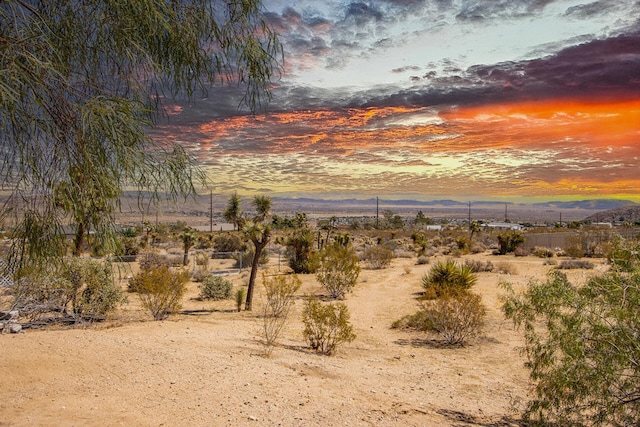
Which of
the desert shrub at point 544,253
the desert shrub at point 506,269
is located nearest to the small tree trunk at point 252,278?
the desert shrub at point 506,269

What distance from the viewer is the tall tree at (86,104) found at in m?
3.87

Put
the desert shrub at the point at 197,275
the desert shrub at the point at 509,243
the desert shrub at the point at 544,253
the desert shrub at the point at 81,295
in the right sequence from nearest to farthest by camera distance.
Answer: the desert shrub at the point at 81,295 → the desert shrub at the point at 197,275 → the desert shrub at the point at 544,253 → the desert shrub at the point at 509,243

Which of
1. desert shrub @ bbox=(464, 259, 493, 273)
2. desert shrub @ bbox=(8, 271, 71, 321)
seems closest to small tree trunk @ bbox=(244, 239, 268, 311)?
desert shrub @ bbox=(8, 271, 71, 321)

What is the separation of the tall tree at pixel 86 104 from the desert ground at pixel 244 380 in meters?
3.56

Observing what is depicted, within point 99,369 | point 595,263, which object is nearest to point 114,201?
point 99,369

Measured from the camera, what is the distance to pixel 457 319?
541 inches

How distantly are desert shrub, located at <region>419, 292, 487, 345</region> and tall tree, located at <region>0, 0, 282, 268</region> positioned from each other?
10.9 m

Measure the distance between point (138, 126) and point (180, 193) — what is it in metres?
0.82

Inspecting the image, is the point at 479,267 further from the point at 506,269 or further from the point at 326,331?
the point at 326,331

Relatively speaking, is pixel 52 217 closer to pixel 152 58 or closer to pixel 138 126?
pixel 138 126

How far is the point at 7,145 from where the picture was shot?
390 centimetres

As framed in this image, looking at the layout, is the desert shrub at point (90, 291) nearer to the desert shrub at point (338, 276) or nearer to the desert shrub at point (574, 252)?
the desert shrub at point (338, 276)

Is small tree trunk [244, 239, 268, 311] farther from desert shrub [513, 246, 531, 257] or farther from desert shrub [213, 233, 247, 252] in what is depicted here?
desert shrub [513, 246, 531, 257]

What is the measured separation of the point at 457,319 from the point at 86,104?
1223 centimetres
